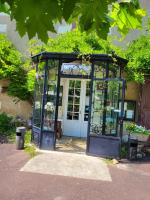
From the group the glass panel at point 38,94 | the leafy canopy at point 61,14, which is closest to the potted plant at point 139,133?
the glass panel at point 38,94

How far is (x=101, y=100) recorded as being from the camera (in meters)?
10.8

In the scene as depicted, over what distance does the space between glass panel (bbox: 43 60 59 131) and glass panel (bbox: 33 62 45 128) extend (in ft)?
1.04

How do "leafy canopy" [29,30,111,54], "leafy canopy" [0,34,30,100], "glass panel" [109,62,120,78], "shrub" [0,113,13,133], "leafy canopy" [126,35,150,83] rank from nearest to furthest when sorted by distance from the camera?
"glass panel" [109,62,120,78]
"leafy canopy" [29,30,111,54]
"leafy canopy" [126,35,150,83]
"shrub" [0,113,13,133]
"leafy canopy" [0,34,30,100]

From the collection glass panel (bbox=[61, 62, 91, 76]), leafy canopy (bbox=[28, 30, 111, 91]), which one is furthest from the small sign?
leafy canopy (bbox=[28, 30, 111, 91])

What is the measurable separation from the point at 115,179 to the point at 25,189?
2.26 metres

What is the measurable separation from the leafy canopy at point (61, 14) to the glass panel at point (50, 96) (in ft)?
30.1

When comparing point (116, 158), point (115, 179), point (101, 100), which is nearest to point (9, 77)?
point (101, 100)

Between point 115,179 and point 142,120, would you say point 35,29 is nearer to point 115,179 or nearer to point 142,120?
point 115,179

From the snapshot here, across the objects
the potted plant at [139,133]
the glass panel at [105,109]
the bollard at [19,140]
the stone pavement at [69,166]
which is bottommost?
the stone pavement at [69,166]

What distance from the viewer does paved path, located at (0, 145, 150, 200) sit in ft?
21.5

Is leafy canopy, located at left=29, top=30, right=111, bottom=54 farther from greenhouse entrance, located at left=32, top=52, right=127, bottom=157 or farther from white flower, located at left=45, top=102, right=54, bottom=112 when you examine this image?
white flower, located at left=45, top=102, right=54, bottom=112

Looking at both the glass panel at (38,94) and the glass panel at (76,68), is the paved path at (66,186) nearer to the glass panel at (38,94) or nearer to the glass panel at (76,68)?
the glass panel at (38,94)

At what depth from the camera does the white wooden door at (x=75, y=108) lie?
13.3 meters

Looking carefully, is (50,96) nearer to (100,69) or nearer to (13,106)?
(100,69)
